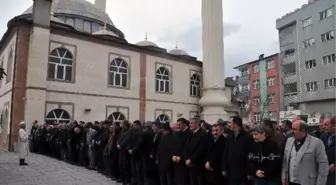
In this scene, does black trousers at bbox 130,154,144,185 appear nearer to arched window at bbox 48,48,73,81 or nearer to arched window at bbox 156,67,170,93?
arched window at bbox 48,48,73,81

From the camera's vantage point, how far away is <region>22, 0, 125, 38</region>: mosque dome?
29.8 metres

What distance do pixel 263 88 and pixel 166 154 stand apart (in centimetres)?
4376

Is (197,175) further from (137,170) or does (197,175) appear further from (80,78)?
(80,78)

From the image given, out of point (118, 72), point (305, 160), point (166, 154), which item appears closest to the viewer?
point (305, 160)

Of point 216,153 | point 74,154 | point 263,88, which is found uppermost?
point 263,88

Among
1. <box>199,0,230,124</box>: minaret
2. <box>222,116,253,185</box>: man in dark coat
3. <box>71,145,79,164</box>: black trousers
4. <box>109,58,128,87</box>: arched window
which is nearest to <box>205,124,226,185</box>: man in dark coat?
<box>222,116,253,185</box>: man in dark coat

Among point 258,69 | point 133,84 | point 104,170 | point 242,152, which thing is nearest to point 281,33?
point 258,69

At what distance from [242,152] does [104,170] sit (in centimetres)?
640

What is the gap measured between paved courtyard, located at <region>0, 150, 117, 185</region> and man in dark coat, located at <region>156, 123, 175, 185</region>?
2.46m

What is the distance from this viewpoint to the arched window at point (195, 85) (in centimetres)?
2706

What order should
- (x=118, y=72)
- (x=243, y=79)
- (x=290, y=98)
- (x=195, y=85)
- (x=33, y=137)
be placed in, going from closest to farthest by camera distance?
(x=33, y=137) < (x=118, y=72) < (x=195, y=85) < (x=290, y=98) < (x=243, y=79)

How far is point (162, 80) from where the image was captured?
24.7 m

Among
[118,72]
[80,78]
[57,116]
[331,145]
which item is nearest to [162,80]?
[118,72]

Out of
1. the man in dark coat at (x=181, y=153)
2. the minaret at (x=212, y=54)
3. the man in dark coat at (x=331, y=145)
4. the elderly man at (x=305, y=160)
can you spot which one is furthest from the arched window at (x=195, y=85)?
the elderly man at (x=305, y=160)
